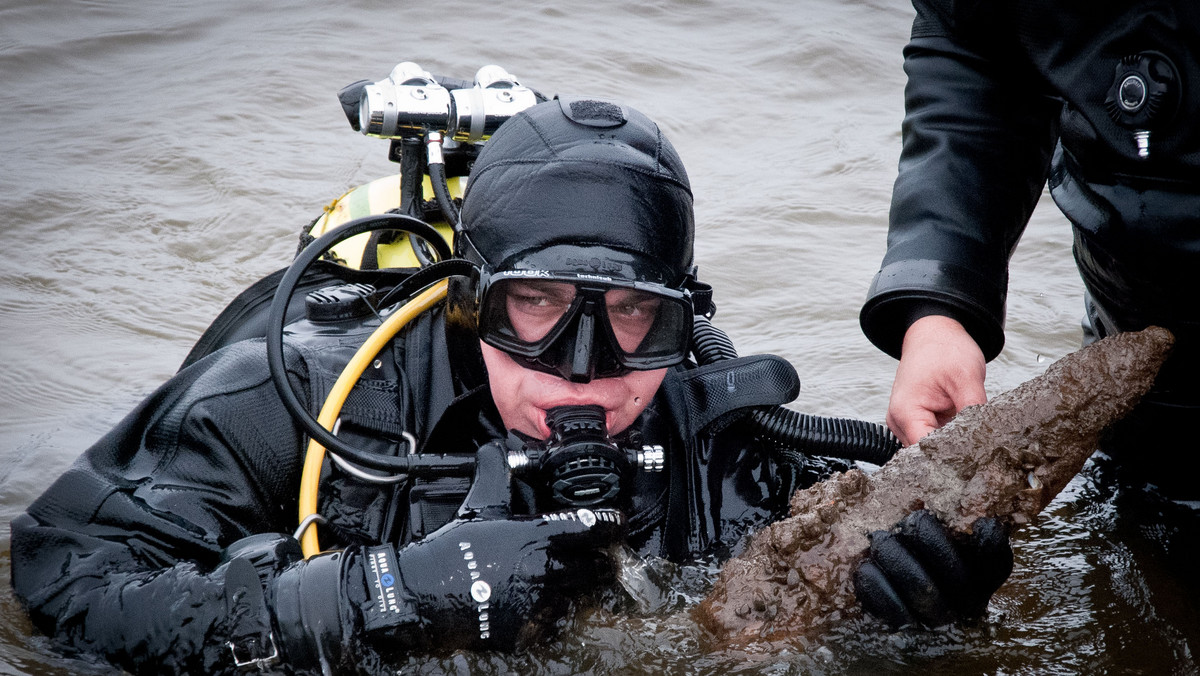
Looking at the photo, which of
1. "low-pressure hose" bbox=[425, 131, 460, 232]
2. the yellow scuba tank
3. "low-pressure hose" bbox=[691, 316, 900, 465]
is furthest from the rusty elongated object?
the yellow scuba tank

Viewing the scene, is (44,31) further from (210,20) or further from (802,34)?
(802,34)

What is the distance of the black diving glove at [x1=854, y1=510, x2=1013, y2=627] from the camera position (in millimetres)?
2170

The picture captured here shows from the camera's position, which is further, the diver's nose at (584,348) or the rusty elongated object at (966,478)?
the diver's nose at (584,348)

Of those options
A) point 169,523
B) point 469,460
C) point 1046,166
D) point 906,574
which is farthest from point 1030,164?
point 169,523

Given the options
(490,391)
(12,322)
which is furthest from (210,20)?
(490,391)

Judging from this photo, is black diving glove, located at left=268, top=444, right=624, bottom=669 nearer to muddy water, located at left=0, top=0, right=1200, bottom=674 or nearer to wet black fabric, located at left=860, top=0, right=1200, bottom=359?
muddy water, located at left=0, top=0, right=1200, bottom=674

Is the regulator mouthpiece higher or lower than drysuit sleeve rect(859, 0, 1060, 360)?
lower

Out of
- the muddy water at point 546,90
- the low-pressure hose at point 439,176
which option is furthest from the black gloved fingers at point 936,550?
the low-pressure hose at point 439,176

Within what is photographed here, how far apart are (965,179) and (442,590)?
5.20ft

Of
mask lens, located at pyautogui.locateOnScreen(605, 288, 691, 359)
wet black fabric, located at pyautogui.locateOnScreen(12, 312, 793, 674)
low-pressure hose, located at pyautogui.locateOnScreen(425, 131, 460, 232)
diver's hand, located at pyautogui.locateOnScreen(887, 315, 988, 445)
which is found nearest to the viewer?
wet black fabric, located at pyautogui.locateOnScreen(12, 312, 793, 674)

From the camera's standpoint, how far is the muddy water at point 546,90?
258 cm

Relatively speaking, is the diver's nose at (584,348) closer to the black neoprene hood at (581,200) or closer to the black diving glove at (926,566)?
the black neoprene hood at (581,200)

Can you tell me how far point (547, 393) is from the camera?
260cm

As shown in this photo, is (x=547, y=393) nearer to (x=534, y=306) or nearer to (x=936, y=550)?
(x=534, y=306)
